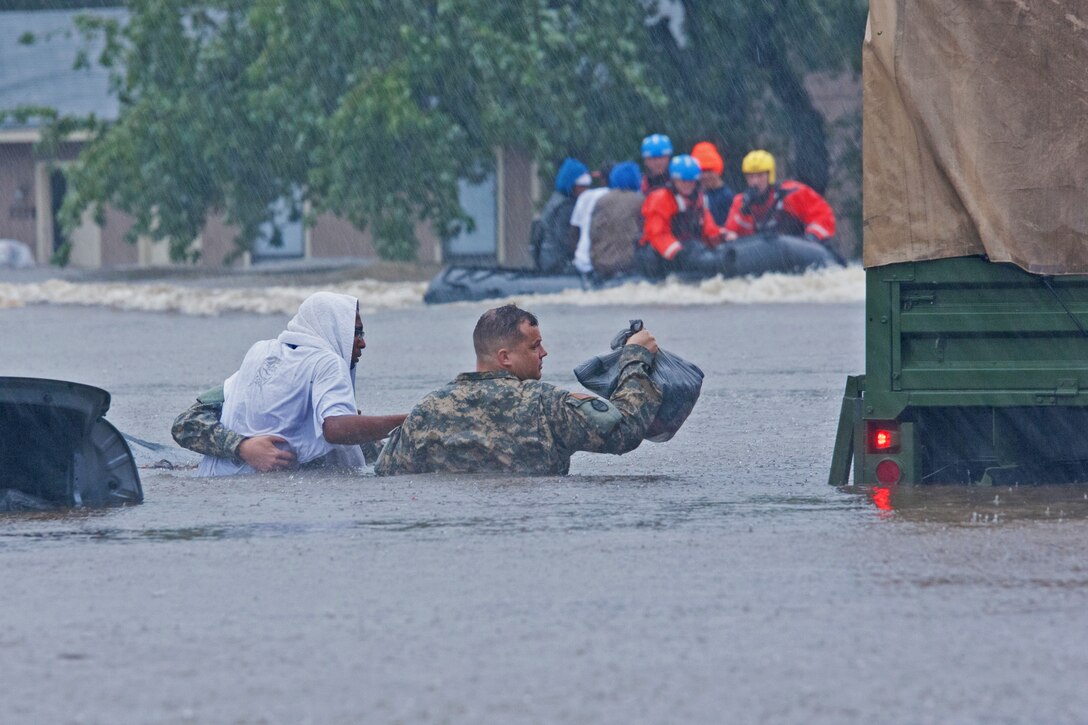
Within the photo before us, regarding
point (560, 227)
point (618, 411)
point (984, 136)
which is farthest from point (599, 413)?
point (560, 227)

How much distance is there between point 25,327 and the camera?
22.2 meters

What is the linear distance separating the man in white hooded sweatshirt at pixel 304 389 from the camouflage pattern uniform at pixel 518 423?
21 cm

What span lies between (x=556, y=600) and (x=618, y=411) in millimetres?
2469

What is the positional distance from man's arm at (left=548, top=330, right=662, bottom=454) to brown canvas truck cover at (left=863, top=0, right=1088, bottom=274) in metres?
1.08

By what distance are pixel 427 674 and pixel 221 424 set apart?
4.22m

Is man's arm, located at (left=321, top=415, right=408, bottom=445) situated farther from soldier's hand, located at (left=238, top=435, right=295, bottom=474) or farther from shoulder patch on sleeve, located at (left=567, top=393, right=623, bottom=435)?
shoulder patch on sleeve, located at (left=567, top=393, right=623, bottom=435)

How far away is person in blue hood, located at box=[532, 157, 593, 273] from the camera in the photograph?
24516 millimetres

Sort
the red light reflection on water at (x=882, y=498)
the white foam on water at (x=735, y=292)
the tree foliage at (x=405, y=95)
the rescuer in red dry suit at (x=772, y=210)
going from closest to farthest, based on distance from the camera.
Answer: the red light reflection on water at (x=882, y=498), the white foam on water at (x=735, y=292), the rescuer in red dry suit at (x=772, y=210), the tree foliage at (x=405, y=95)

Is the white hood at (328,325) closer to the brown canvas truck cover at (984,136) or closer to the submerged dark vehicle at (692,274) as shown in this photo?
the brown canvas truck cover at (984,136)

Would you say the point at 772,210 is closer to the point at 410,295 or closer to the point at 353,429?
the point at 410,295

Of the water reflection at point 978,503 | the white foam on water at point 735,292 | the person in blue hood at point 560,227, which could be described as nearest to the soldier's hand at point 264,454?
the water reflection at point 978,503

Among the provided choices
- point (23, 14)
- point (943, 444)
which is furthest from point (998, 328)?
point (23, 14)

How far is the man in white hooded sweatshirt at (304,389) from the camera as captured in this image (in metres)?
8.90

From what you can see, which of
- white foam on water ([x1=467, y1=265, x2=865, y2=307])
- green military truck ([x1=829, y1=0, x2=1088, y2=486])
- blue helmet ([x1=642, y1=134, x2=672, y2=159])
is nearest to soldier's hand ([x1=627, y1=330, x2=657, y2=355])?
green military truck ([x1=829, y1=0, x2=1088, y2=486])
